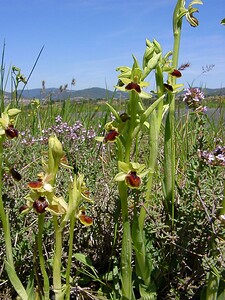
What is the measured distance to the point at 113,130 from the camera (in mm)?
1487

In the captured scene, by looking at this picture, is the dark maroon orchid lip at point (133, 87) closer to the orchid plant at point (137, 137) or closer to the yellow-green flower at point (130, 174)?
the orchid plant at point (137, 137)

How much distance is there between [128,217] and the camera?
182 centimetres

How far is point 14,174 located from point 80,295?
53 centimetres

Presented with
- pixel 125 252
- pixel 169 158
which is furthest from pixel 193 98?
pixel 125 252

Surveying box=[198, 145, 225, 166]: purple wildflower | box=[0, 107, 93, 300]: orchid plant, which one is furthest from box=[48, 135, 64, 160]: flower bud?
box=[198, 145, 225, 166]: purple wildflower

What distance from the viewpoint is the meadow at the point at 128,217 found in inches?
54.7

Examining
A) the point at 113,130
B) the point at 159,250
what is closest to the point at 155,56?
the point at 113,130

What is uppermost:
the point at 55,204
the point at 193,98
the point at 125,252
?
the point at 193,98

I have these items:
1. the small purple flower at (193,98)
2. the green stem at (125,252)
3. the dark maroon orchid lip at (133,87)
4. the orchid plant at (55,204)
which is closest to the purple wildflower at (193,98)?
the small purple flower at (193,98)

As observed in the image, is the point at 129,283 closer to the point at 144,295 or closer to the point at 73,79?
the point at 144,295

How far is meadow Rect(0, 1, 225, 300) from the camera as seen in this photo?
54.7 inches

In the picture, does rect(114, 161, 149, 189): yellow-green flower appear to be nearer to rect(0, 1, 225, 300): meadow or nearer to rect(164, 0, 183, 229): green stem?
rect(0, 1, 225, 300): meadow

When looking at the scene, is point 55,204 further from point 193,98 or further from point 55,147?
point 193,98

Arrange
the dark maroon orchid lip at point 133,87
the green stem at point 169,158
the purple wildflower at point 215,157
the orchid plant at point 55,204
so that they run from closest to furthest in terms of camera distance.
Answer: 1. the orchid plant at point 55,204
2. the dark maroon orchid lip at point 133,87
3. the purple wildflower at point 215,157
4. the green stem at point 169,158
